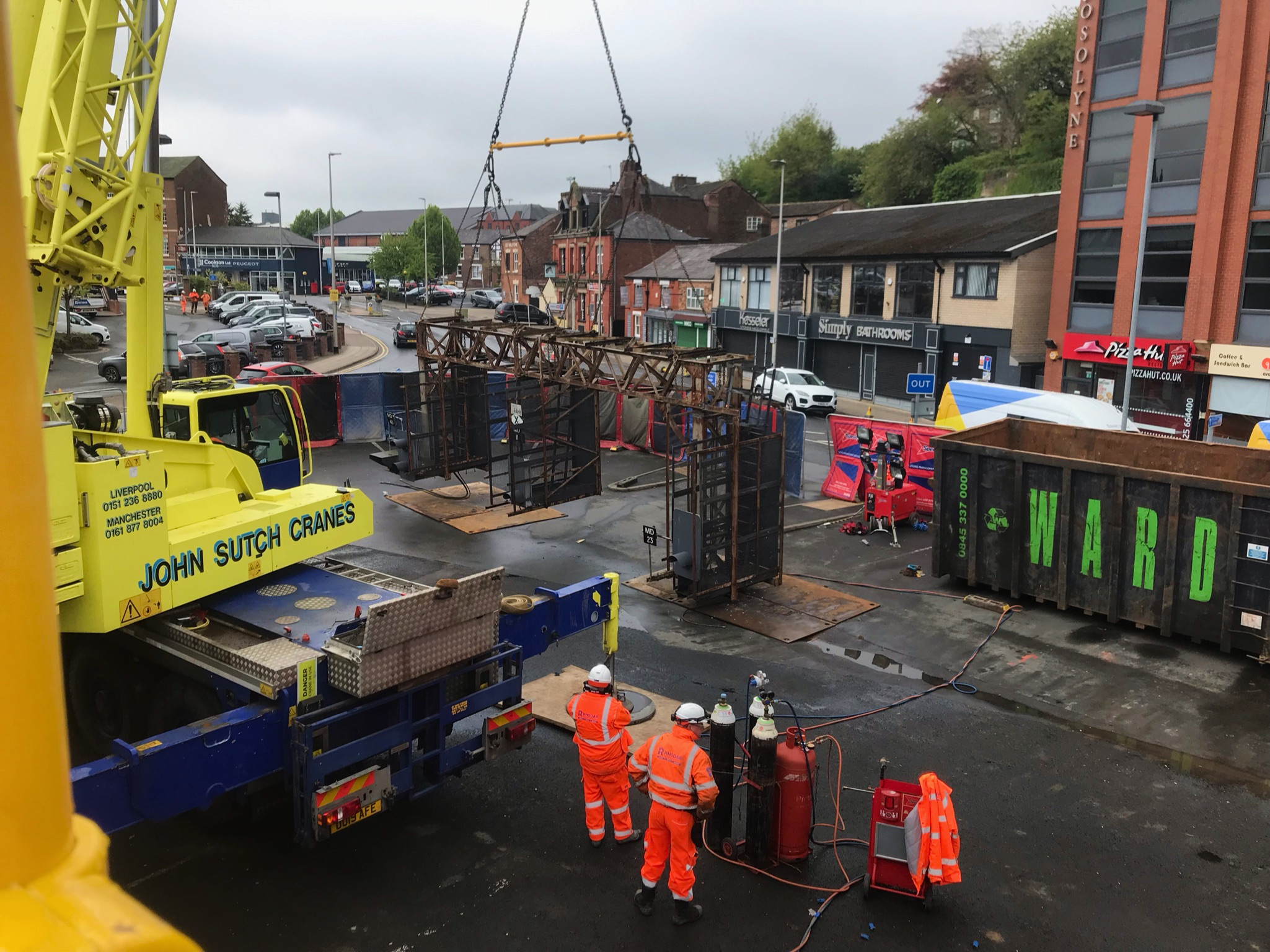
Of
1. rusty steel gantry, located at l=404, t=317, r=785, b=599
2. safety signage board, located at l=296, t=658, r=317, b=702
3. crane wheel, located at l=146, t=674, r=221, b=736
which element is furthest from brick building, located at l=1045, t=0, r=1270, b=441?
crane wheel, located at l=146, t=674, r=221, b=736

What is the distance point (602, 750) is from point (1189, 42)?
3099 cm

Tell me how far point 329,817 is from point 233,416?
4448 mm

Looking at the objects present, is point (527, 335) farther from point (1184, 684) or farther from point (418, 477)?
point (1184, 684)

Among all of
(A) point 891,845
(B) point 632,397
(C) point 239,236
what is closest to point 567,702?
(A) point 891,845

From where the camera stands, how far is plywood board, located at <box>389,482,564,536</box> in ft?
66.0

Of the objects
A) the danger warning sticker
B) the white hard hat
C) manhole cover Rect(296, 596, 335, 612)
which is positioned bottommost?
the white hard hat

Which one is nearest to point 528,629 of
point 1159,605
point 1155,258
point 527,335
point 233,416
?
point 233,416

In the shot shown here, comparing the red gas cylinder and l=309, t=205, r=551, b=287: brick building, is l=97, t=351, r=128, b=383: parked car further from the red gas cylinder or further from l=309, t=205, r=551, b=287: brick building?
l=309, t=205, r=551, b=287: brick building

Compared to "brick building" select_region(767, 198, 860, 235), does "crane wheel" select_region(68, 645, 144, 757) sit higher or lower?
lower

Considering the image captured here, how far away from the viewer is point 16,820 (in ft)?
3.67

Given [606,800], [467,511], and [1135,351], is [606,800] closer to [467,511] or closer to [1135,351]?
[467,511]

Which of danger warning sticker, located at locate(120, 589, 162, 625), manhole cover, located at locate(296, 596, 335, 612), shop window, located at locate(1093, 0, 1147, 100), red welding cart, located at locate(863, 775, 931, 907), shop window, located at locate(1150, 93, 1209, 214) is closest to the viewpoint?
danger warning sticker, located at locate(120, 589, 162, 625)

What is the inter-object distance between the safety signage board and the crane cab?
9.56ft

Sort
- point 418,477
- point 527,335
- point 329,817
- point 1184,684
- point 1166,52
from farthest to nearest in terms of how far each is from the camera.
A: 1. point 1166,52
2. point 418,477
3. point 527,335
4. point 1184,684
5. point 329,817
